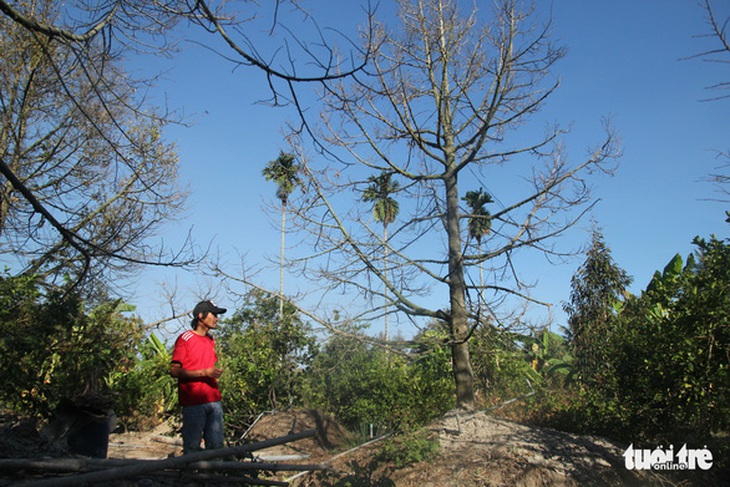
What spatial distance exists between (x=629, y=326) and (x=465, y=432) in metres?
2.95

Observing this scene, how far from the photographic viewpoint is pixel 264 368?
11.6 meters

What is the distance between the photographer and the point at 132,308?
12.3m

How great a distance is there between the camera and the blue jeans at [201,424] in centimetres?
473

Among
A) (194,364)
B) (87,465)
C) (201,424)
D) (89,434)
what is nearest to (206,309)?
(194,364)

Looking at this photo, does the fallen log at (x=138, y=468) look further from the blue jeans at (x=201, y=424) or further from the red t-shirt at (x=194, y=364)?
the red t-shirt at (x=194, y=364)

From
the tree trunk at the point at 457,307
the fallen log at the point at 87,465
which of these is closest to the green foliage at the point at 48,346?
the fallen log at the point at 87,465

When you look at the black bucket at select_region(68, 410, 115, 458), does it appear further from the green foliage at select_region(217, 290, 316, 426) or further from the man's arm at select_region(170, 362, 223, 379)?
the green foliage at select_region(217, 290, 316, 426)

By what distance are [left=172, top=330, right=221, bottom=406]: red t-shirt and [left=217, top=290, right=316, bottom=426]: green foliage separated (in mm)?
4692

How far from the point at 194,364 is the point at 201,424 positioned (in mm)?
574

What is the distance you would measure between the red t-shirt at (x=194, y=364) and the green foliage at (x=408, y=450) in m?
2.49

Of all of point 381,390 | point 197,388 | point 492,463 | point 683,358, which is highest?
point 683,358

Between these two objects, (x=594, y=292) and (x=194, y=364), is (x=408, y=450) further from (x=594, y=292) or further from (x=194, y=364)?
(x=594, y=292)

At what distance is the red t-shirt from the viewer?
481cm

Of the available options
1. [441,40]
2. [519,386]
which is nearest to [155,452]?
[441,40]
